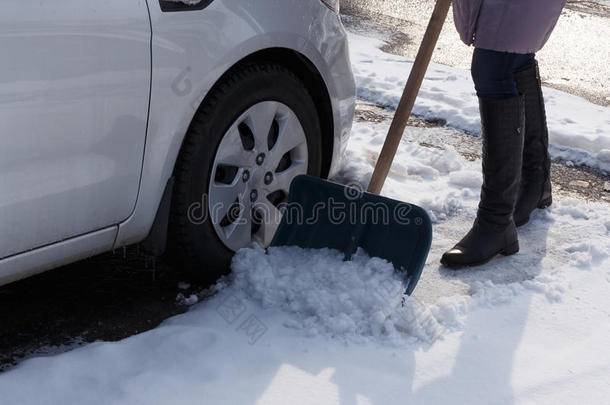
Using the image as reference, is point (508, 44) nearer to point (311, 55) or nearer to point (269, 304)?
point (311, 55)

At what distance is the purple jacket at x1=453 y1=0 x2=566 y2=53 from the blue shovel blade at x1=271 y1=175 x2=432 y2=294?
27.9 inches

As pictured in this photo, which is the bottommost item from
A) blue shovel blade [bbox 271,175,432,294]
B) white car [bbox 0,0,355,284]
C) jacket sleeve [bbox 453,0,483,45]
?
blue shovel blade [bbox 271,175,432,294]

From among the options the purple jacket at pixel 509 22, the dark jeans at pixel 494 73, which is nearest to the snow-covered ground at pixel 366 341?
the dark jeans at pixel 494 73

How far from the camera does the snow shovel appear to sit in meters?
2.75

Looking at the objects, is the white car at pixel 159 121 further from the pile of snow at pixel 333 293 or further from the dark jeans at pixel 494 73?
the dark jeans at pixel 494 73

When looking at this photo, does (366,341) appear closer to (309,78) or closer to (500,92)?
(309,78)

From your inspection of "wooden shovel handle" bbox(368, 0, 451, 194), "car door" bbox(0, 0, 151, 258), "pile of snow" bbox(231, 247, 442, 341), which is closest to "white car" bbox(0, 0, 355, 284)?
"car door" bbox(0, 0, 151, 258)

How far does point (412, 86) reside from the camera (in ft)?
9.62

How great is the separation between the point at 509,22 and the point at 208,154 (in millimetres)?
1169

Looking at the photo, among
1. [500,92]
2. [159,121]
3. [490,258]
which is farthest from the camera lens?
[490,258]

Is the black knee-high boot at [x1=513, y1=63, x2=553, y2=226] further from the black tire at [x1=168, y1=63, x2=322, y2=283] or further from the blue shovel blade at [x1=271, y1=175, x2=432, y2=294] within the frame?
the black tire at [x1=168, y1=63, x2=322, y2=283]

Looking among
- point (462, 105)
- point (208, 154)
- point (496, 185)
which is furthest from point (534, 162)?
point (462, 105)

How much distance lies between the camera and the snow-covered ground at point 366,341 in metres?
2.23

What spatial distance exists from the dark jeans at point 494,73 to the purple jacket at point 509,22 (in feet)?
0.17
